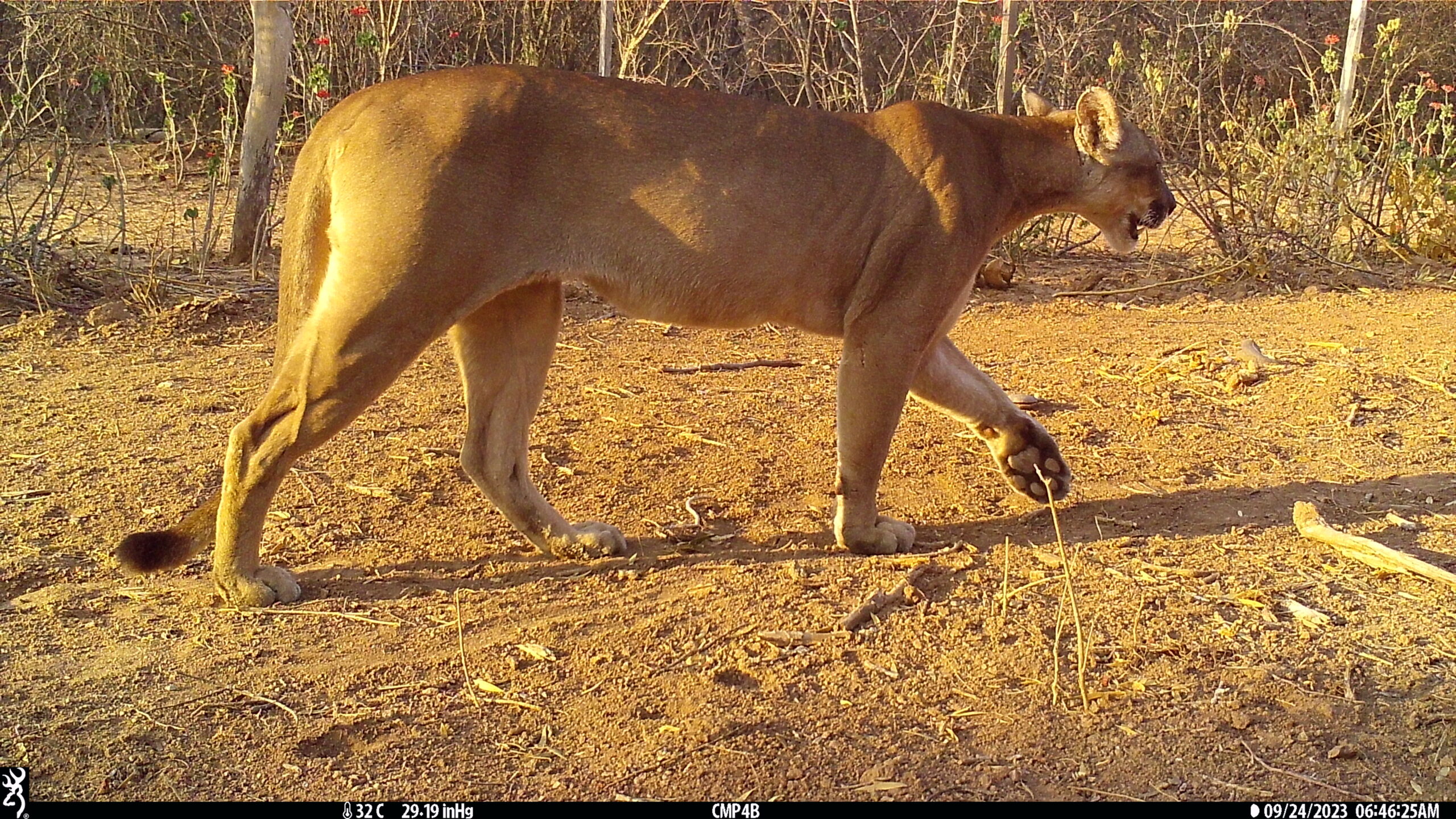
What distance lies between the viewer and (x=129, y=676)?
3602mm

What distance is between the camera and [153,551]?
160 inches

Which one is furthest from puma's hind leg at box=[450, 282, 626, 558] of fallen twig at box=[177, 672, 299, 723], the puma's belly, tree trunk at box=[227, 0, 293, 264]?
tree trunk at box=[227, 0, 293, 264]

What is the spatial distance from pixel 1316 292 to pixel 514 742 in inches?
299

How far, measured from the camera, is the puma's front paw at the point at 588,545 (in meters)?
4.61

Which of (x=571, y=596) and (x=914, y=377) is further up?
(x=914, y=377)

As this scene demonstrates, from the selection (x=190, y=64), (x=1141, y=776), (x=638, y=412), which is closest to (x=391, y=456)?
(x=638, y=412)

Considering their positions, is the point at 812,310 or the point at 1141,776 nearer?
the point at 1141,776

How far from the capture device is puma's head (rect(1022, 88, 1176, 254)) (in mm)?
4910

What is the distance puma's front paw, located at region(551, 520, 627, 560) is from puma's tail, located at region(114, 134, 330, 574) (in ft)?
3.72

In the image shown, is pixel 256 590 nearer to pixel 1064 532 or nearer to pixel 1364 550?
pixel 1064 532

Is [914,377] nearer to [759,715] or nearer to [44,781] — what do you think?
[759,715]

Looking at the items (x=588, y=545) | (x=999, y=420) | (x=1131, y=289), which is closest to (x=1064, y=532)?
(x=999, y=420)

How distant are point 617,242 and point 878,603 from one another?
4.61ft

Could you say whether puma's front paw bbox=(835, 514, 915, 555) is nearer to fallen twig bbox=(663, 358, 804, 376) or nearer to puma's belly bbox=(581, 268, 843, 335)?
puma's belly bbox=(581, 268, 843, 335)
